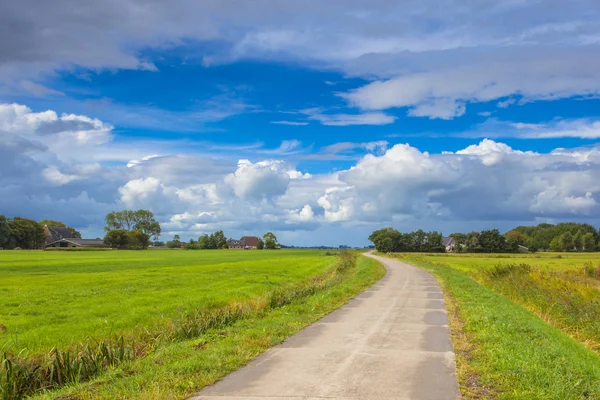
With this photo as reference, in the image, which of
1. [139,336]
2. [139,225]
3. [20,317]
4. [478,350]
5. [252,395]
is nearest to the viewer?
[252,395]

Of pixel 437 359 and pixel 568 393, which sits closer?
pixel 568 393

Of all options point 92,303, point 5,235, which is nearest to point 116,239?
point 5,235

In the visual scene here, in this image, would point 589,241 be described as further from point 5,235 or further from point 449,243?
point 5,235

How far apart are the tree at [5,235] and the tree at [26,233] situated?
5.17 ft

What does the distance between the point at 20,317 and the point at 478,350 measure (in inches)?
668

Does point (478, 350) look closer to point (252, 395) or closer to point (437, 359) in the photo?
point (437, 359)

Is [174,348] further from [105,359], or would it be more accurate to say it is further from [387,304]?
[387,304]

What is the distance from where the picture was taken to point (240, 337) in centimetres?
1238

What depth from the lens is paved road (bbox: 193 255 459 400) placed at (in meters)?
7.70

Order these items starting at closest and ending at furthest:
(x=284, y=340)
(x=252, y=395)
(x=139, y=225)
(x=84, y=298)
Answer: (x=252, y=395), (x=284, y=340), (x=84, y=298), (x=139, y=225)

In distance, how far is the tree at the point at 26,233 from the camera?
12662 centimetres

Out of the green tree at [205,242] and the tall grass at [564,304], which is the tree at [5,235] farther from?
the tall grass at [564,304]

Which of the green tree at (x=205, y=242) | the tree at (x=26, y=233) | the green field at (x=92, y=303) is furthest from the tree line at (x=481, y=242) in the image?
the green field at (x=92, y=303)

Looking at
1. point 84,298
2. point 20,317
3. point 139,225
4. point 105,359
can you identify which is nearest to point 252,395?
point 105,359
